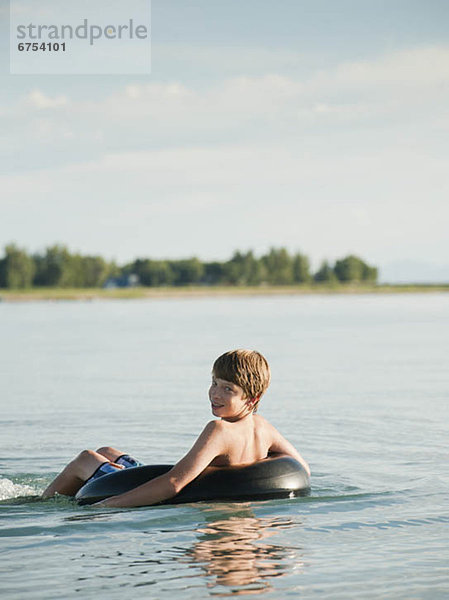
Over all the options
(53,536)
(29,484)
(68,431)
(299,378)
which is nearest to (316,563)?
(53,536)

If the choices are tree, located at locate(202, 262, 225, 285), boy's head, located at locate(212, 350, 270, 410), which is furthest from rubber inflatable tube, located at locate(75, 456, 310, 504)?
tree, located at locate(202, 262, 225, 285)

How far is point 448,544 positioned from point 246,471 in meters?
1.64

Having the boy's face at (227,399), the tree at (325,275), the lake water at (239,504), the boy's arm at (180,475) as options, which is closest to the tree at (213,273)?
the tree at (325,275)

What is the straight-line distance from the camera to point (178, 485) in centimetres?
752

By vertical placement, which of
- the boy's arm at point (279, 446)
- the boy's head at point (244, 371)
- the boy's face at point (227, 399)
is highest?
the boy's head at point (244, 371)

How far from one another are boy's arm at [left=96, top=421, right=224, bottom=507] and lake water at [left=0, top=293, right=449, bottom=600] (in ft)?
Answer: 0.51

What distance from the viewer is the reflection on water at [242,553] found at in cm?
616

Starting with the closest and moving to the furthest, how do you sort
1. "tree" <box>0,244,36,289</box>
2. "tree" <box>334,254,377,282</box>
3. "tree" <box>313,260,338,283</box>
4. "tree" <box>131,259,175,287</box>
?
"tree" <box>0,244,36,289</box>, "tree" <box>131,259,175,287</box>, "tree" <box>313,260,338,283</box>, "tree" <box>334,254,377,282</box>

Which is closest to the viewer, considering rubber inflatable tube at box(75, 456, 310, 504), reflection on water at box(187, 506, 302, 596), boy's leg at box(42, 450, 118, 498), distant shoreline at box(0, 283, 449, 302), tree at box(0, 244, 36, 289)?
reflection on water at box(187, 506, 302, 596)

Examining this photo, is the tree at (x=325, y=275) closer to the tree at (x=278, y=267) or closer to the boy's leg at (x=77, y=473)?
the tree at (x=278, y=267)

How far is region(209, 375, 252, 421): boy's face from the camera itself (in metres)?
7.16

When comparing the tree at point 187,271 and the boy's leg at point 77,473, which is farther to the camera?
the tree at point 187,271

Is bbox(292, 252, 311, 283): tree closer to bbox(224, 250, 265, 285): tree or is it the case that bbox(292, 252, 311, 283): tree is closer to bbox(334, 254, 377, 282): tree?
bbox(224, 250, 265, 285): tree

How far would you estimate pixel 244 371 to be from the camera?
282 inches
